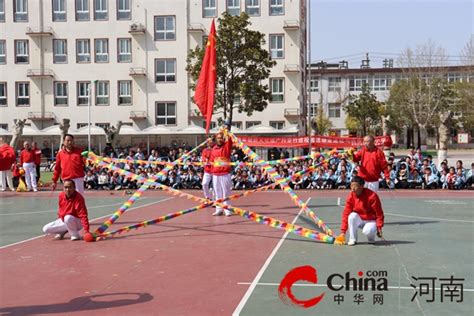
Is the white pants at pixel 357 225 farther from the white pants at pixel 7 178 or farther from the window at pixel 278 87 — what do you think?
the window at pixel 278 87

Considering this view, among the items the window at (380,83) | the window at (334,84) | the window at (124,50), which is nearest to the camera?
the window at (124,50)

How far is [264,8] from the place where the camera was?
43.3m

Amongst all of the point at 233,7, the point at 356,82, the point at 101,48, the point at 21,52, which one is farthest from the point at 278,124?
the point at 356,82

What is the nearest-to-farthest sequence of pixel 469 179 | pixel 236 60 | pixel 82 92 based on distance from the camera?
pixel 469 179, pixel 236 60, pixel 82 92

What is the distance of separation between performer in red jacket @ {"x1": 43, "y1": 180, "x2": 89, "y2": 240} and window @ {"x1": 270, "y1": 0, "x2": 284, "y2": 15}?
36.2 meters

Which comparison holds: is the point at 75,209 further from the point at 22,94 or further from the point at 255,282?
the point at 22,94

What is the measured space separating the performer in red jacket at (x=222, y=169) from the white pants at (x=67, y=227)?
12.6ft

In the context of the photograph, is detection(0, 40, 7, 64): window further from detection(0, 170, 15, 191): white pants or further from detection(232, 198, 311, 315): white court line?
detection(232, 198, 311, 315): white court line

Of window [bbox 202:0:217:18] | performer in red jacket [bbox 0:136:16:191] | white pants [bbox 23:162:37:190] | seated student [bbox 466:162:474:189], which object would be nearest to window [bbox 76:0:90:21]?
window [bbox 202:0:217:18]

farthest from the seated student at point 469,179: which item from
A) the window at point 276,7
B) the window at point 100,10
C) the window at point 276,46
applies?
the window at point 100,10

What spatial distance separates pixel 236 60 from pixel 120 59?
56.5 ft

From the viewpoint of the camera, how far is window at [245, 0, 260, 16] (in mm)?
43438

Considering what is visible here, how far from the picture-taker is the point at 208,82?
12.9 m

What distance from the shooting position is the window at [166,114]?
4456cm
